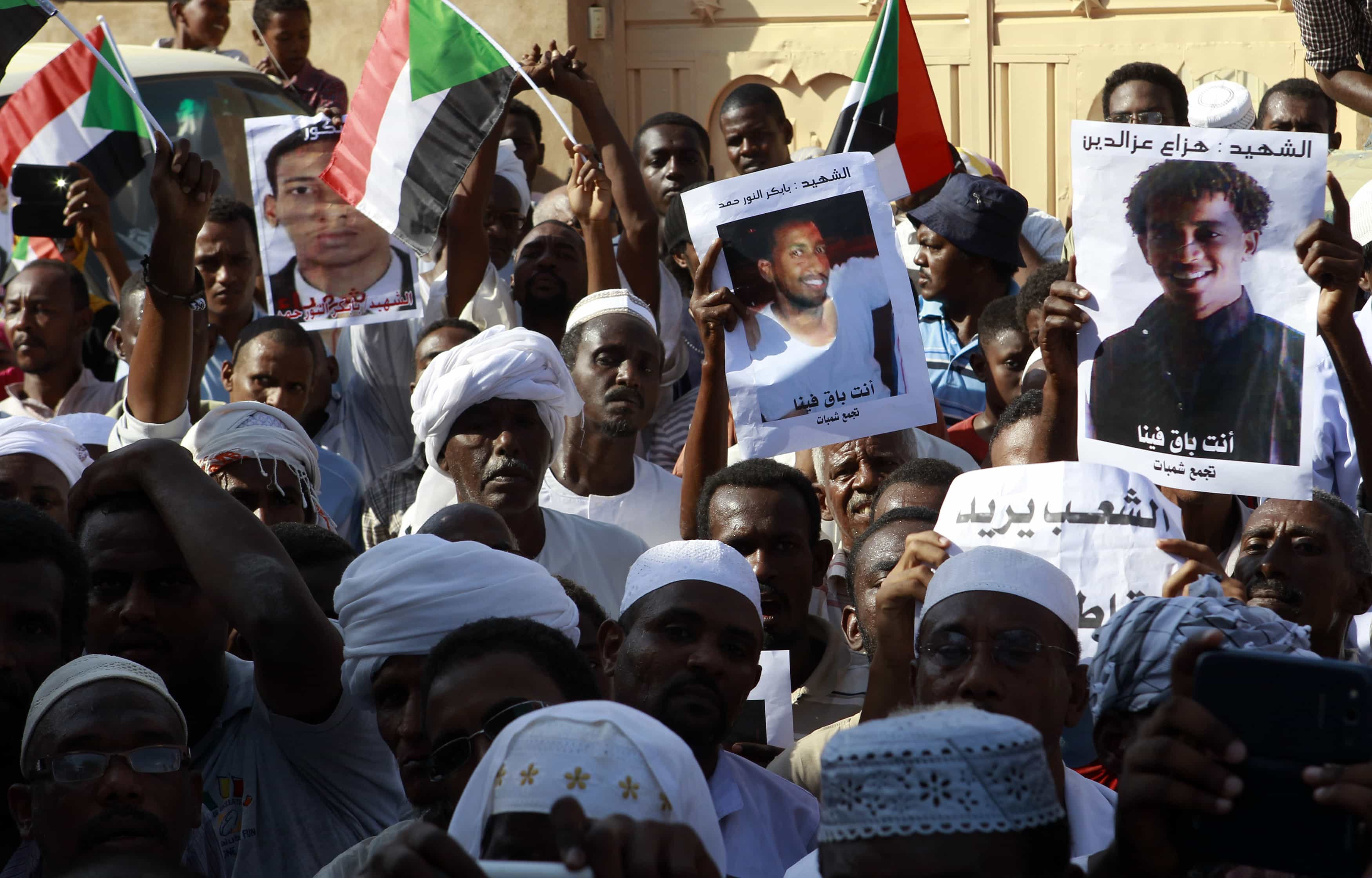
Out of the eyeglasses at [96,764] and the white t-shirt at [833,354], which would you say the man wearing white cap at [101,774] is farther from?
the white t-shirt at [833,354]

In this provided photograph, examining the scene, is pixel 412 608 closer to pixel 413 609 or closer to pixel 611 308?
pixel 413 609

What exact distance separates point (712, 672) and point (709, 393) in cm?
162

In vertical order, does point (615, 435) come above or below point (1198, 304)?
below

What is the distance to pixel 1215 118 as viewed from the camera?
26.4 feet

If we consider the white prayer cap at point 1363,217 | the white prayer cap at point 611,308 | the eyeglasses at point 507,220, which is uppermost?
the eyeglasses at point 507,220

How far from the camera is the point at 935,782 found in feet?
6.81

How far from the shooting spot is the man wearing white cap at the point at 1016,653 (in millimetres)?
3148

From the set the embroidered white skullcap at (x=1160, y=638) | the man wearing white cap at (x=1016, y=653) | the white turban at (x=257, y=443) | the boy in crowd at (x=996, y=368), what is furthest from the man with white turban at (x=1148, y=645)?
the boy in crowd at (x=996, y=368)

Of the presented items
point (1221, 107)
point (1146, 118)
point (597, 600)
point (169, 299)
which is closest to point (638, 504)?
point (597, 600)

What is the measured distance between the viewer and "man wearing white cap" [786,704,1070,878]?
2068 mm

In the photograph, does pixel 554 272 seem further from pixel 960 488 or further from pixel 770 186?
pixel 960 488

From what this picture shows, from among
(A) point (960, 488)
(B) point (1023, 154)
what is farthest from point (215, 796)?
(B) point (1023, 154)

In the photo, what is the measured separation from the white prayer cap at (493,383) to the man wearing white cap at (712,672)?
123cm

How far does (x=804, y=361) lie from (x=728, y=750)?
1.47m
